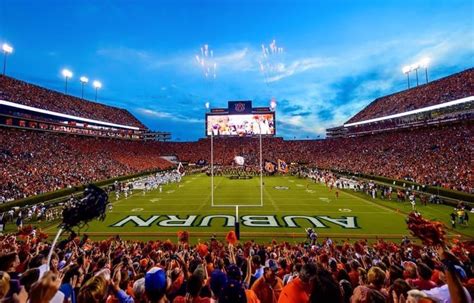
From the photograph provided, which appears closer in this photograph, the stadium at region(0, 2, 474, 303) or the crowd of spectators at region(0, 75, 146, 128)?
the stadium at region(0, 2, 474, 303)

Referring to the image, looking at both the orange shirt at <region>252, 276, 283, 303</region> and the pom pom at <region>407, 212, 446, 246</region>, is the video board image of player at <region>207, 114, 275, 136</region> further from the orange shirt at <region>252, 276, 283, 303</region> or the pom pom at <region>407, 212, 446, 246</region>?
the orange shirt at <region>252, 276, 283, 303</region>

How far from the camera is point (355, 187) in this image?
31328mm

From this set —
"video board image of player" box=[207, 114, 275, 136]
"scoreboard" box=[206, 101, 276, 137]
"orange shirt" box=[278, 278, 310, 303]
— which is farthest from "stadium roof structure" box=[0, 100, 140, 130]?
"orange shirt" box=[278, 278, 310, 303]

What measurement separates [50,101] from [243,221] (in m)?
47.7

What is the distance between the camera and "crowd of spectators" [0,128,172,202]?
1046 inches

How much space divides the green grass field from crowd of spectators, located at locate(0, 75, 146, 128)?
93.7 feet

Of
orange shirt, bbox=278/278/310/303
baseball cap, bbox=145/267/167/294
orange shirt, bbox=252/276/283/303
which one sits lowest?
orange shirt, bbox=252/276/283/303

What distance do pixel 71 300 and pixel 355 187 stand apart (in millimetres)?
32347

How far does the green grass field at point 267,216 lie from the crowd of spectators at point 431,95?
2949cm

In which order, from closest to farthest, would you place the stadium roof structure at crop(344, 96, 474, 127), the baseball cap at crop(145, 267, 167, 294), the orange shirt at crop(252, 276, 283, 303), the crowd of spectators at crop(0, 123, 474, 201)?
the baseball cap at crop(145, 267, 167, 294)
the orange shirt at crop(252, 276, 283, 303)
the crowd of spectators at crop(0, 123, 474, 201)
the stadium roof structure at crop(344, 96, 474, 127)

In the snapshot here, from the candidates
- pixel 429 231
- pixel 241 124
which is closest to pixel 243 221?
pixel 429 231

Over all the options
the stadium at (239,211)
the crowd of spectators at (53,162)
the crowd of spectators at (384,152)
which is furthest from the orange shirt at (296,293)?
the crowd of spectators at (384,152)

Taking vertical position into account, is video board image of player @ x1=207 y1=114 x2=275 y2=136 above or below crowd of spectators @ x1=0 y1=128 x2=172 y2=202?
above

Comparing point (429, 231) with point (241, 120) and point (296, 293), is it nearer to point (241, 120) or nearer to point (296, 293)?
point (296, 293)
